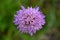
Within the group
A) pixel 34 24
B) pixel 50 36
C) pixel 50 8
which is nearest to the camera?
pixel 34 24

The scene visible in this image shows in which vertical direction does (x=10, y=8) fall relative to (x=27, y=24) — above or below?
above

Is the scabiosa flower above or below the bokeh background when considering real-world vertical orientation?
below

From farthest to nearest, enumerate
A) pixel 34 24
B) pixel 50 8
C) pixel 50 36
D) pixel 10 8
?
1. pixel 50 36
2. pixel 50 8
3. pixel 10 8
4. pixel 34 24

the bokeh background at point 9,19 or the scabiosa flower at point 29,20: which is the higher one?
the bokeh background at point 9,19

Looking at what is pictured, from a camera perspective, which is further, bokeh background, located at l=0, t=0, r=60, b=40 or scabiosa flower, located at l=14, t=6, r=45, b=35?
bokeh background, located at l=0, t=0, r=60, b=40

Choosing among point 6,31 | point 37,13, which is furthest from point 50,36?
point 37,13

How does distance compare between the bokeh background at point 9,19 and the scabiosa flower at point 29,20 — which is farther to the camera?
the bokeh background at point 9,19

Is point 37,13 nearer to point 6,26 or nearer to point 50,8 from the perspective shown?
point 6,26

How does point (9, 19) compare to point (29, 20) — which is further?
point (9, 19)
